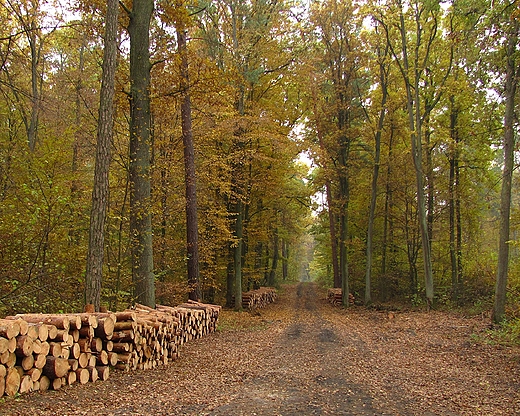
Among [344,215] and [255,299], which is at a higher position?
[344,215]

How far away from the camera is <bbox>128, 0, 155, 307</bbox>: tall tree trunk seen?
9.48 metres

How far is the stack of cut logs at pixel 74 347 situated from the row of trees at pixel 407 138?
13.2 m

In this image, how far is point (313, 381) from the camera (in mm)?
6535

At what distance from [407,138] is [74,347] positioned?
22382mm

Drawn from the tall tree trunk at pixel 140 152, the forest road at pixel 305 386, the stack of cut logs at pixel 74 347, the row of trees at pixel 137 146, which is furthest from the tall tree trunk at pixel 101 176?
the forest road at pixel 305 386

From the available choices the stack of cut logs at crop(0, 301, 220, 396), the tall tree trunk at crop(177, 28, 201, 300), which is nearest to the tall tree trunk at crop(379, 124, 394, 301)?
the tall tree trunk at crop(177, 28, 201, 300)

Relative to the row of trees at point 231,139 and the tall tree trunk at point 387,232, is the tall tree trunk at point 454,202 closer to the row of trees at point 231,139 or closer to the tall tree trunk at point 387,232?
the row of trees at point 231,139

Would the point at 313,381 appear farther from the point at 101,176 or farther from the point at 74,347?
the point at 101,176

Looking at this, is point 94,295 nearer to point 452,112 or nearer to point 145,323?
point 145,323

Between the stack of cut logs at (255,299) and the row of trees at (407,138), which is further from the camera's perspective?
the stack of cut logs at (255,299)

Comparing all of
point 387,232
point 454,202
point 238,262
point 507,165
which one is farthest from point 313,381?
point 387,232

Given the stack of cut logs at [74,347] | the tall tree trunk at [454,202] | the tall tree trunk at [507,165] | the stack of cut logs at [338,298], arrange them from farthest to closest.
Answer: the stack of cut logs at [338,298]
the tall tree trunk at [454,202]
the tall tree trunk at [507,165]
the stack of cut logs at [74,347]

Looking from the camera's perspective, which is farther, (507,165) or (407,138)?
(407,138)

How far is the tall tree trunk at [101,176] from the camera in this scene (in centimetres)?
738
